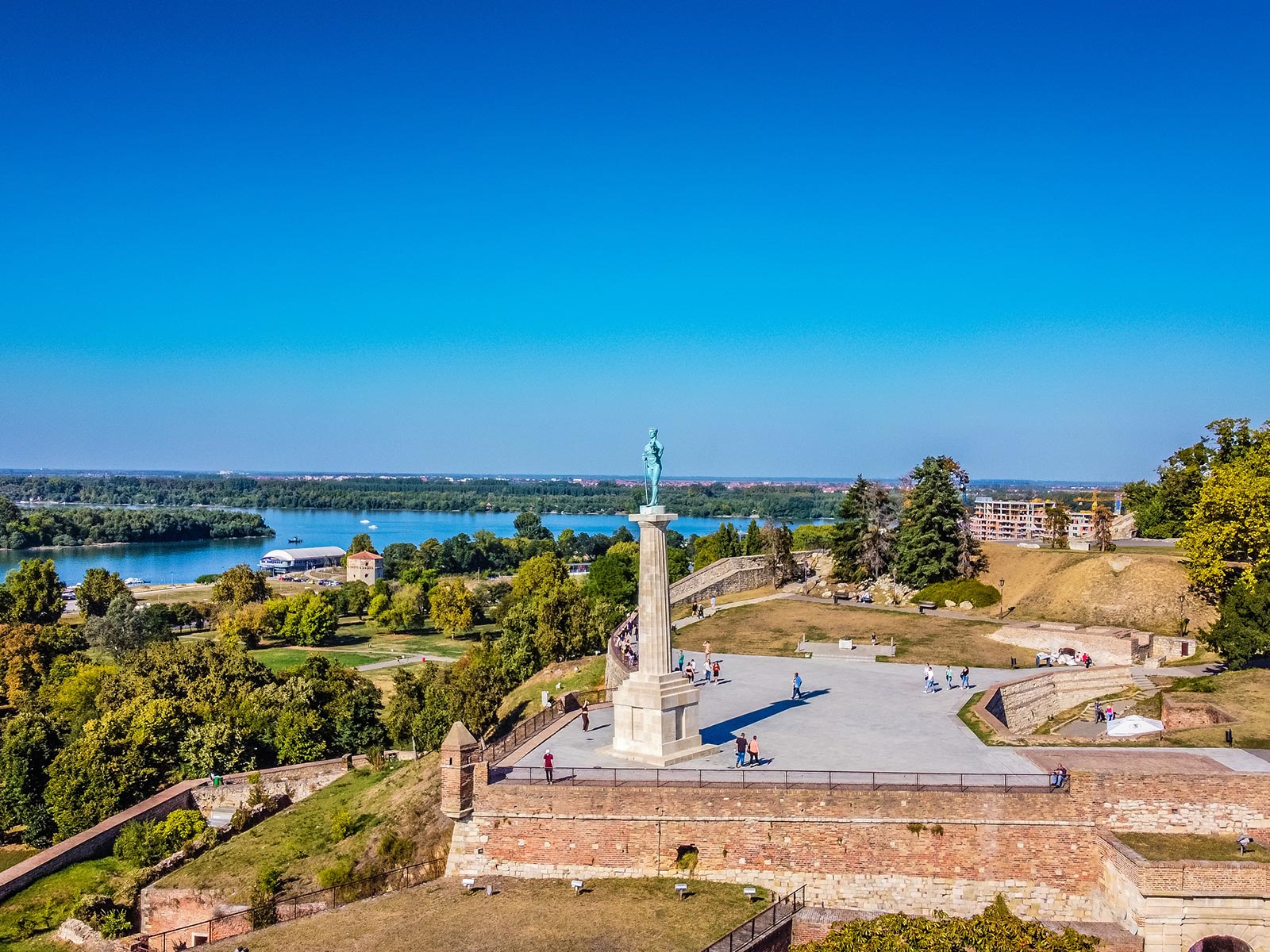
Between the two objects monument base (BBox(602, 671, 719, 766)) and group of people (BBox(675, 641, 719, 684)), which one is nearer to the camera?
monument base (BBox(602, 671, 719, 766))

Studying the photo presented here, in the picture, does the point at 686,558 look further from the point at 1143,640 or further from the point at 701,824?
the point at 701,824

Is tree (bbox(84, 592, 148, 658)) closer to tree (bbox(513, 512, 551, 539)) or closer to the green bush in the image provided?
the green bush

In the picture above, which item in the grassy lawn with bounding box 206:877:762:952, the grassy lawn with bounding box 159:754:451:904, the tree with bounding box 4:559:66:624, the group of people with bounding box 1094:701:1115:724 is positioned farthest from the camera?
the tree with bounding box 4:559:66:624

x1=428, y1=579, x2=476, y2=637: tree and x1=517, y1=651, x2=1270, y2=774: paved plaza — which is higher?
x1=517, y1=651, x2=1270, y2=774: paved plaza

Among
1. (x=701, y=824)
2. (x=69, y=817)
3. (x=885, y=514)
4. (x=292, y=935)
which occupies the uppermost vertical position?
(x=885, y=514)

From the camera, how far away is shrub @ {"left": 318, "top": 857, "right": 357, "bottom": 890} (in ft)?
66.2

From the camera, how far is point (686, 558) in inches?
3312

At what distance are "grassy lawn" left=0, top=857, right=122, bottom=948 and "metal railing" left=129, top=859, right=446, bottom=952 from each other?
13.1 ft

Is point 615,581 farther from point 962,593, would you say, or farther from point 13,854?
point 13,854

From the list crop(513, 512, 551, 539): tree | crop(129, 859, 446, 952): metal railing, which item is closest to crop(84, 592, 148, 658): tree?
crop(129, 859, 446, 952): metal railing

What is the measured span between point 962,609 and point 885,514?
9.49m

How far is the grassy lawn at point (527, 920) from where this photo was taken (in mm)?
16297

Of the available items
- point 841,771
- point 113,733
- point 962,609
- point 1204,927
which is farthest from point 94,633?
point 1204,927

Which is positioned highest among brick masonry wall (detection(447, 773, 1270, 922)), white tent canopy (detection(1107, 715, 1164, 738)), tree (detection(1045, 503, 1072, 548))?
tree (detection(1045, 503, 1072, 548))
